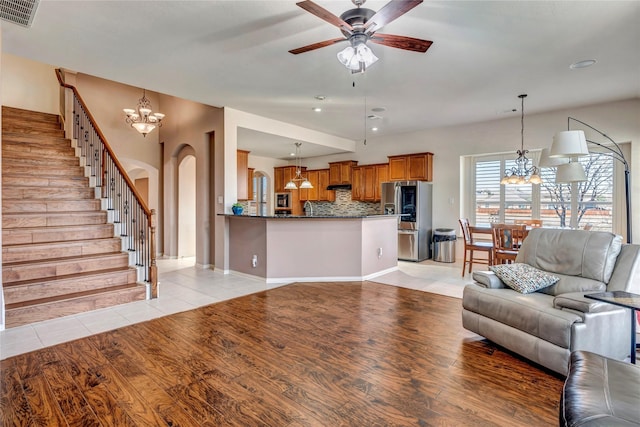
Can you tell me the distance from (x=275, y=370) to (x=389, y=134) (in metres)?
6.36

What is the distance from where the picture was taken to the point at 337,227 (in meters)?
5.17

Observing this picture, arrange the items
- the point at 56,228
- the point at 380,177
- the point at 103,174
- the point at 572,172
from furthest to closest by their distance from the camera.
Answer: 1. the point at 380,177
2. the point at 103,174
3. the point at 56,228
4. the point at 572,172

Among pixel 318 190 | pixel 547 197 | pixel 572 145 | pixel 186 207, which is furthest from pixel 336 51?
pixel 318 190

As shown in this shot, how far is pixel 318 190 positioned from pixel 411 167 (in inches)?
111

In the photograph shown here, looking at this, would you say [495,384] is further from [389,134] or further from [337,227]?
[389,134]

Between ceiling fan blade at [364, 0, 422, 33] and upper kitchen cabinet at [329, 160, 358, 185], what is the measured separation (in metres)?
5.98

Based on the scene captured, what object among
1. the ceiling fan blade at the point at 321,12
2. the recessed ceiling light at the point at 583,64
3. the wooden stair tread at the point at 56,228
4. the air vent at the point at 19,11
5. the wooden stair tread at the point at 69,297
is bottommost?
the wooden stair tread at the point at 69,297

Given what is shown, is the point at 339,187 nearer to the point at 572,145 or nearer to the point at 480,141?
the point at 480,141

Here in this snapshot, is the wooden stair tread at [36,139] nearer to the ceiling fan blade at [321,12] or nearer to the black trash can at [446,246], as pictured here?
the ceiling fan blade at [321,12]

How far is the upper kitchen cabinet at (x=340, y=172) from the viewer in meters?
8.39

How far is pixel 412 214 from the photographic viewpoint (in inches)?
271

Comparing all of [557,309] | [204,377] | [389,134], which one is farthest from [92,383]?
[389,134]

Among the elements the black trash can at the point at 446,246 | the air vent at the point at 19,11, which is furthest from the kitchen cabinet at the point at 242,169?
the black trash can at the point at 446,246

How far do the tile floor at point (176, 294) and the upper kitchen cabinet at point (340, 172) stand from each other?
2.70 meters
